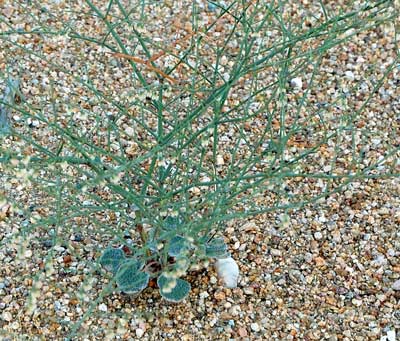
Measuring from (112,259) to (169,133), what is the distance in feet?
2.00

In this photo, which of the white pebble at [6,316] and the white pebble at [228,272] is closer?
the white pebble at [6,316]

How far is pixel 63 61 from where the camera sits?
364cm

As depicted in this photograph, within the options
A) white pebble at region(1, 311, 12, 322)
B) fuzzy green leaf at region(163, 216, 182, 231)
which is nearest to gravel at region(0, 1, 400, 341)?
white pebble at region(1, 311, 12, 322)

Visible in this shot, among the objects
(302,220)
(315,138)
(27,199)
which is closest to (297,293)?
(302,220)

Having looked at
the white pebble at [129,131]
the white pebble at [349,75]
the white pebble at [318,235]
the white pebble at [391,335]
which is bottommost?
the white pebble at [391,335]

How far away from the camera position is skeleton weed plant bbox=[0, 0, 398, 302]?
2.24 m

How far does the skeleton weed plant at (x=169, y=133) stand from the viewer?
2.24m

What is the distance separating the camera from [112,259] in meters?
2.58

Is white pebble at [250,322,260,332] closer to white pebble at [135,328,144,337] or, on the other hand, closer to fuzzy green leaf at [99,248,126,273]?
white pebble at [135,328,144,337]

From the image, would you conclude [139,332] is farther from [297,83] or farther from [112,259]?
[297,83]

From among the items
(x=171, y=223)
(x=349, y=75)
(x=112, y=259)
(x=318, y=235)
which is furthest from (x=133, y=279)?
(x=349, y=75)

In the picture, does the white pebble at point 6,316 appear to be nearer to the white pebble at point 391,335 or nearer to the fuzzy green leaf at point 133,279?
the fuzzy green leaf at point 133,279

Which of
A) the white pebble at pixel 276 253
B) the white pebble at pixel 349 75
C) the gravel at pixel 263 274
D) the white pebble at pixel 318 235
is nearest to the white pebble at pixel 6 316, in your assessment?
the gravel at pixel 263 274

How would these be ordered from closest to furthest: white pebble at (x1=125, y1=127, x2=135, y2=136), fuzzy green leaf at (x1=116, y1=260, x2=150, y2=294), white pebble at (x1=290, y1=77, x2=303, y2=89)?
fuzzy green leaf at (x1=116, y1=260, x2=150, y2=294), white pebble at (x1=125, y1=127, x2=135, y2=136), white pebble at (x1=290, y1=77, x2=303, y2=89)
